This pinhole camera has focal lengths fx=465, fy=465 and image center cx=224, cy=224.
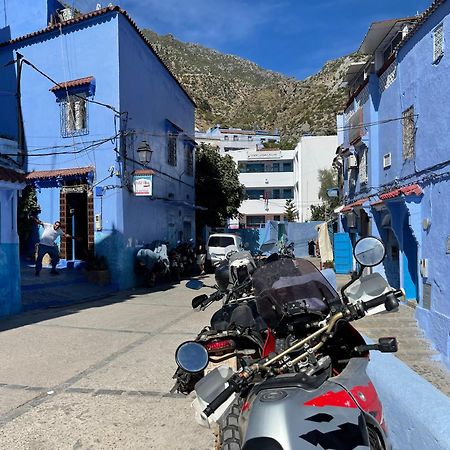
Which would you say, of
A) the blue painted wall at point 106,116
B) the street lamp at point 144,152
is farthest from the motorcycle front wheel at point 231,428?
the street lamp at point 144,152

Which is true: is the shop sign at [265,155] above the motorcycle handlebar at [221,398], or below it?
above

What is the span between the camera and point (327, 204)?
3881 cm

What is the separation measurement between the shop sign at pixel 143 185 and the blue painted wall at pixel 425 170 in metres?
7.16

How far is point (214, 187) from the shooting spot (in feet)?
87.0

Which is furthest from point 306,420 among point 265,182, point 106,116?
point 265,182

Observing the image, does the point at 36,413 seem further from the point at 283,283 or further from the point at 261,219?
the point at 261,219

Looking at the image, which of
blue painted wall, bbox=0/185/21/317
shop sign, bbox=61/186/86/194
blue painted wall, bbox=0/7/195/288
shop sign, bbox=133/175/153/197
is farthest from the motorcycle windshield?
shop sign, bbox=61/186/86/194

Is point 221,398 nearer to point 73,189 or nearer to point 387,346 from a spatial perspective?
point 387,346

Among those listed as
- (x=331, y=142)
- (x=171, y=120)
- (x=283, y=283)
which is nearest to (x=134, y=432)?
(x=283, y=283)

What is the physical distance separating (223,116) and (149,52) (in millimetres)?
70493

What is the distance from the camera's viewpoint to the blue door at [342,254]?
1919 centimetres

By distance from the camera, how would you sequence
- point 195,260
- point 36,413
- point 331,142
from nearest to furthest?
point 36,413, point 195,260, point 331,142

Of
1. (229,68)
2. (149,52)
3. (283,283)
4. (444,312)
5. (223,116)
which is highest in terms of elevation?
(229,68)

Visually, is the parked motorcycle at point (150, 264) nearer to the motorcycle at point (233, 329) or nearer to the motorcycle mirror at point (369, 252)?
the motorcycle at point (233, 329)
